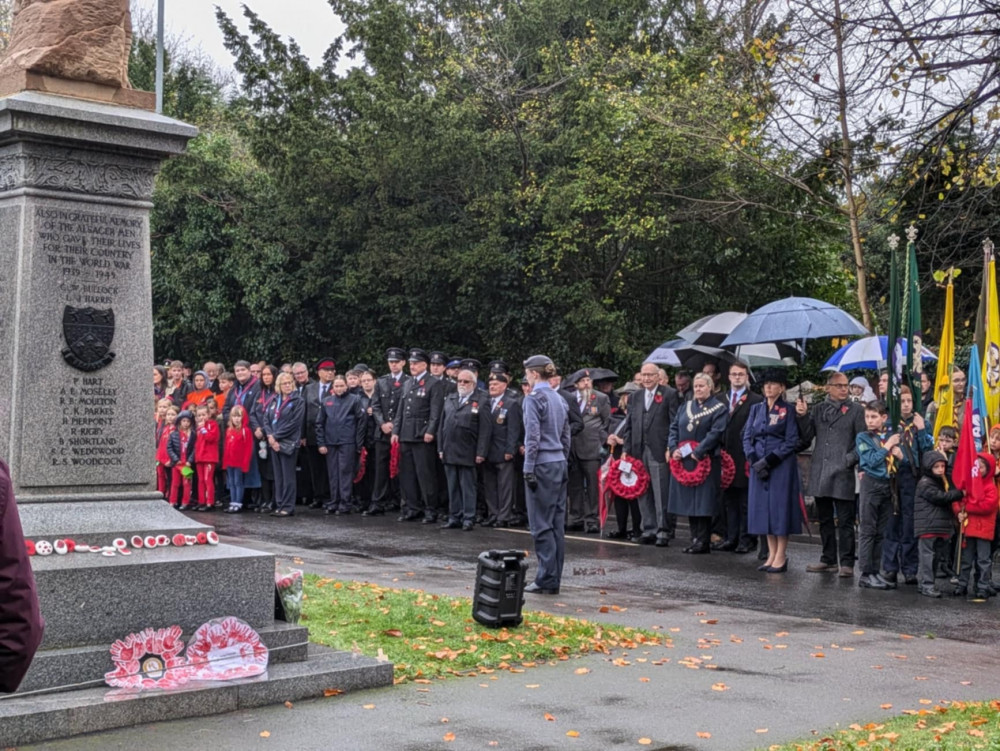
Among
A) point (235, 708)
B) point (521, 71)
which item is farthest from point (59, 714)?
point (521, 71)

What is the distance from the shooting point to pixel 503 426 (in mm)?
18672

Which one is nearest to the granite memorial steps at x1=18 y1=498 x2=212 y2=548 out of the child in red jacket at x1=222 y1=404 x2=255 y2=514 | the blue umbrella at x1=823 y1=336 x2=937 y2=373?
the child in red jacket at x1=222 y1=404 x2=255 y2=514

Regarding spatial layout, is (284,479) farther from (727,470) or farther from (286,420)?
(727,470)

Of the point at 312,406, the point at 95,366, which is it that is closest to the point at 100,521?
the point at 95,366

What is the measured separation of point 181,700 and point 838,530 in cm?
901

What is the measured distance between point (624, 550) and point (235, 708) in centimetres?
909

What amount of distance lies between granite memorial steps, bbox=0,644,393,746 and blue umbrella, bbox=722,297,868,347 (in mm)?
10556

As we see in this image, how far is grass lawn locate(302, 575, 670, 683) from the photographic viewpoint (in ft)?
28.5

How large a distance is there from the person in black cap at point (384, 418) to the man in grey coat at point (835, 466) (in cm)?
742

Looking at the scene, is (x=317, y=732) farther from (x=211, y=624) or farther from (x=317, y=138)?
(x=317, y=138)

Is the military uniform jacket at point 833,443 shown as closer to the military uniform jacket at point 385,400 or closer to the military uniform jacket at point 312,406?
Answer: the military uniform jacket at point 385,400

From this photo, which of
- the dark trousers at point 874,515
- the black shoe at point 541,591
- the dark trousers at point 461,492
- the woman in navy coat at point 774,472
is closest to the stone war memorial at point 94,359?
the black shoe at point 541,591

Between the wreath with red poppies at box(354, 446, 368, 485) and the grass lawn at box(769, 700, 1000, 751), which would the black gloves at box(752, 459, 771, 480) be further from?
the wreath with red poppies at box(354, 446, 368, 485)

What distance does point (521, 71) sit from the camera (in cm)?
2723
